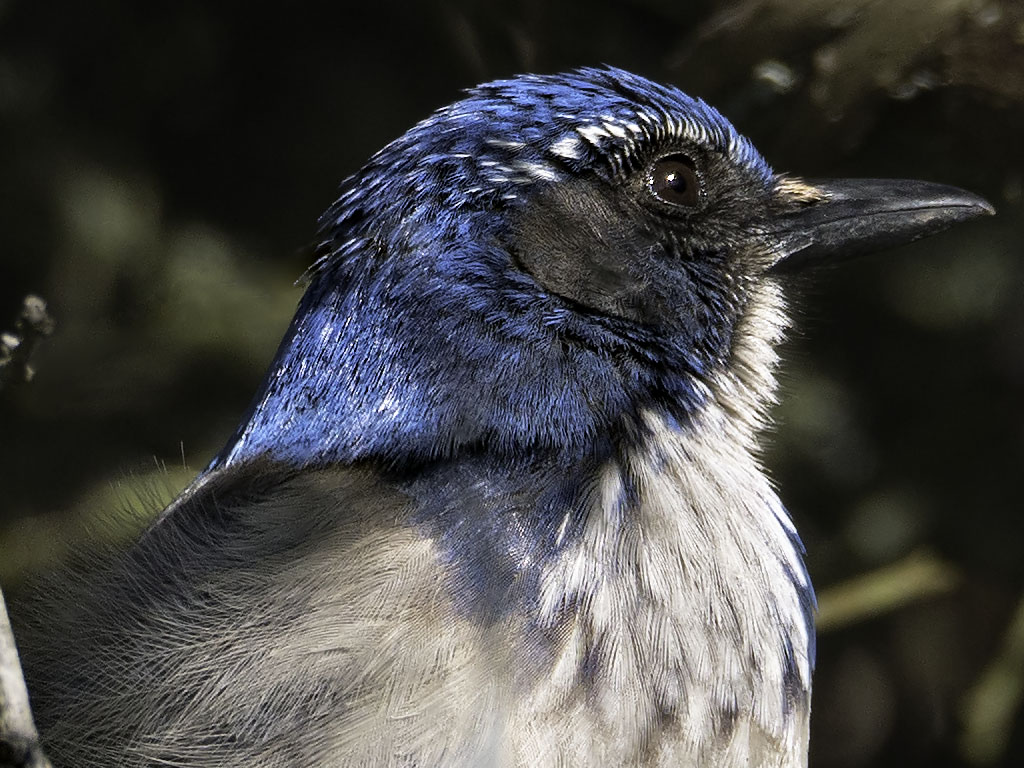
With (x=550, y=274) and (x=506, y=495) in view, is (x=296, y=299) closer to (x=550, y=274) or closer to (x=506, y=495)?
(x=550, y=274)

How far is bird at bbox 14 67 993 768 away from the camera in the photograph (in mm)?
1958

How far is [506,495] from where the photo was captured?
2131mm

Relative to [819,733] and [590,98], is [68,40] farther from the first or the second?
[819,733]

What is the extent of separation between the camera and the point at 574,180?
253cm

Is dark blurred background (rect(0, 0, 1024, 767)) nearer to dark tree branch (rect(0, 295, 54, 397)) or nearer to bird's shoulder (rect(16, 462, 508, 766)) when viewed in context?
dark tree branch (rect(0, 295, 54, 397))

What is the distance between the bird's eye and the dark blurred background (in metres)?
1.72

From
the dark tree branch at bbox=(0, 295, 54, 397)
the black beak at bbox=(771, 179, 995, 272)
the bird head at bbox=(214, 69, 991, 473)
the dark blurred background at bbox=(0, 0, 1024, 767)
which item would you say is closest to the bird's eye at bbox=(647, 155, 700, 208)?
the bird head at bbox=(214, 69, 991, 473)

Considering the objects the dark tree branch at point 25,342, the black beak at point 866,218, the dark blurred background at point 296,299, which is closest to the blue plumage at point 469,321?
the black beak at point 866,218

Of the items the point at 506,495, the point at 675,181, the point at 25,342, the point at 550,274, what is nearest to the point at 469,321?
the point at 550,274

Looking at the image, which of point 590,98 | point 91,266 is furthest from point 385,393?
point 91,266

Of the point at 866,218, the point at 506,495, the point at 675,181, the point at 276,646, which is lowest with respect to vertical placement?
the point at 276,646

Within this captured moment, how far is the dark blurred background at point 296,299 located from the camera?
4.43m

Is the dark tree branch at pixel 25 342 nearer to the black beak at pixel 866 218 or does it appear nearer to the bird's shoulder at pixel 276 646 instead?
the bird's shoulder at pixel 276 646

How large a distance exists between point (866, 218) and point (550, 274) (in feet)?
2.49
